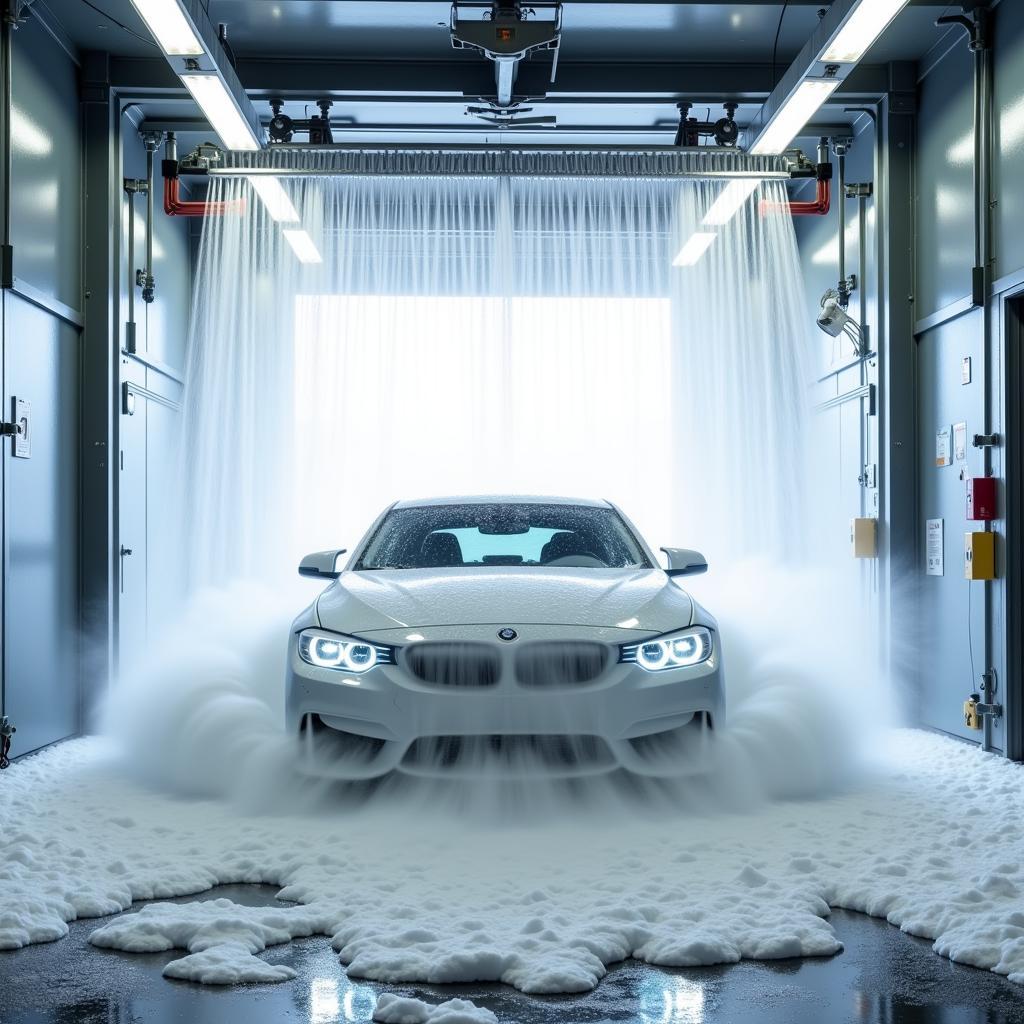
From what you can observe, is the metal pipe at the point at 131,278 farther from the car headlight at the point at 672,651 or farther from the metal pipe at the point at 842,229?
the car headlight at the point at 672,651

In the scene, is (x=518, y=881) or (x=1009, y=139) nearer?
(x=518, y=881)

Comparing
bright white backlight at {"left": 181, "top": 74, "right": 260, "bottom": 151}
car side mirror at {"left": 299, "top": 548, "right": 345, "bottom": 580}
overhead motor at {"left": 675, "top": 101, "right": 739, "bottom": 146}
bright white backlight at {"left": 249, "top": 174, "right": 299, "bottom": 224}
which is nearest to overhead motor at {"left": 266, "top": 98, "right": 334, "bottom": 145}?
bright white backlight at {"left": 249, "top": 174, "right": 299, "bottom": 224}

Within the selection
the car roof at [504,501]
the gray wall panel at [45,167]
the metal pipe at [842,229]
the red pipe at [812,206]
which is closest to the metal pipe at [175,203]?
the gray wall panel at [45,167]

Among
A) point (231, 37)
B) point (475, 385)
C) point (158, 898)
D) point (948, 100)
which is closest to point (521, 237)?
point (475, 385)

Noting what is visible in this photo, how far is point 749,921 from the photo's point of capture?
10.9 feet

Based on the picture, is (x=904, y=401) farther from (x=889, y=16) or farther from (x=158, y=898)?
(x=158, y=898)

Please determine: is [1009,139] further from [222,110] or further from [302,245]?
[302,245]

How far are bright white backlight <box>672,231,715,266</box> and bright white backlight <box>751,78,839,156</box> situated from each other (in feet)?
3.94

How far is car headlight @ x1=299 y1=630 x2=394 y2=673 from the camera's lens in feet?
15.5

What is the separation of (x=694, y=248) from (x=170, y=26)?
4.40 meters

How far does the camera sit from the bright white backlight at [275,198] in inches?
336

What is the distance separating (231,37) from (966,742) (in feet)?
20.6

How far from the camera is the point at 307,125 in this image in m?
8.85

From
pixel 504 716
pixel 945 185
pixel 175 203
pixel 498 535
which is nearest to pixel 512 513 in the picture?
pixel 498 535
